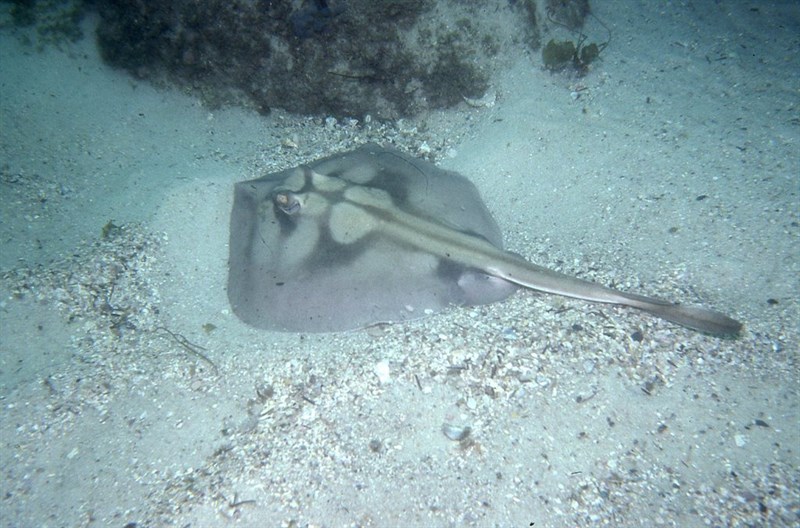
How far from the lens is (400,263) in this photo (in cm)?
390

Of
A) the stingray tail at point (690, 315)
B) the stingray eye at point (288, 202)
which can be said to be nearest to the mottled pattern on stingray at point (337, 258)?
the stingray eye at point (288, 202)

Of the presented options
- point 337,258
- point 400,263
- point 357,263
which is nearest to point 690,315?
point 400,263

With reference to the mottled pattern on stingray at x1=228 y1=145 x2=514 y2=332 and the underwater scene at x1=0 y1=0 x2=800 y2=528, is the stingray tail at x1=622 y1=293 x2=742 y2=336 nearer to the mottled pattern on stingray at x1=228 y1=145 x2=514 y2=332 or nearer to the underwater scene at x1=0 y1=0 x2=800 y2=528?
the underwater scene at x1=0 y1=0 x2=800 y2=528

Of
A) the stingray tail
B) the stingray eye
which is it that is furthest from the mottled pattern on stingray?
the stingray tail

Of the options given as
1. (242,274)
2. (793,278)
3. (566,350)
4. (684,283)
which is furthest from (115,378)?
(793,278)

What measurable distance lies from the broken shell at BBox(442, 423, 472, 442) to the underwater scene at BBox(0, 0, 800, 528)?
0.02m

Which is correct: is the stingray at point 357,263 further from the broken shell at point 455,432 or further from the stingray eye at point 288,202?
the broken shell at point 455,432

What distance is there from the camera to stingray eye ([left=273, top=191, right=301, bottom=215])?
3.97 metres

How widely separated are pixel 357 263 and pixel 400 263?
404 millimetres

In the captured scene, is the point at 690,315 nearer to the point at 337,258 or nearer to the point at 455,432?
the point at 455,432

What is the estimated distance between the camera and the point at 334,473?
2740mm

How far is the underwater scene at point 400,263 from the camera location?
9.00 feet

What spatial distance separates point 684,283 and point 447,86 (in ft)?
12.2

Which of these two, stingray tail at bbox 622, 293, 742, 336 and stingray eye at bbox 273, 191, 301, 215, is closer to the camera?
stingray tail at bbox 622, 293, 742, 336
